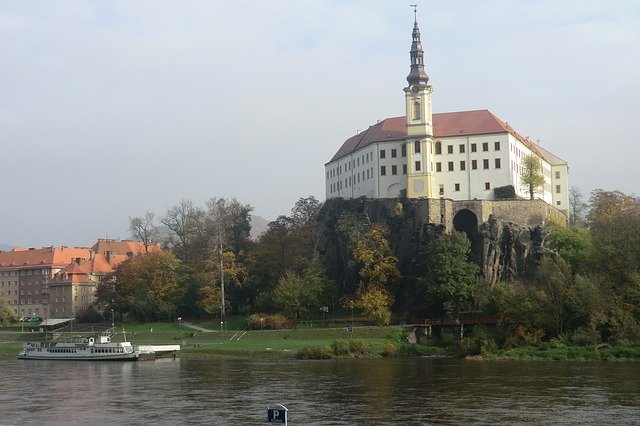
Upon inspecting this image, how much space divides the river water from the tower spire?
42140 millimetres

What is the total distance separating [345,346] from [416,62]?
4016cm

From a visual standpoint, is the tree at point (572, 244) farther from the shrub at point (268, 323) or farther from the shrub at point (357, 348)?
the shrub at point (268, 323)

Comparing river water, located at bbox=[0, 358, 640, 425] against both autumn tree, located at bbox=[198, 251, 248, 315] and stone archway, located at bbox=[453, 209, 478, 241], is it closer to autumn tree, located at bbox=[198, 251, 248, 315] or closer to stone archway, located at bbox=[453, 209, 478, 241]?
autumn tree, located at bbox=[198, 251, 248, 315]

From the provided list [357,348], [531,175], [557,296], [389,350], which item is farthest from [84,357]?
[531,175]

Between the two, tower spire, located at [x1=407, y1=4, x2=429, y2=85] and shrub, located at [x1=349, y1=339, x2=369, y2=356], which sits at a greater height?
tower spire, located at [x1=407, y1=4, x2=429, y2=85]

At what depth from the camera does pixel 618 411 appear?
42.7 metres

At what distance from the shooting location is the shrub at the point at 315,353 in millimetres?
79875

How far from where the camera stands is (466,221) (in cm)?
10594

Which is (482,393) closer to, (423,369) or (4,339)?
(423,369)

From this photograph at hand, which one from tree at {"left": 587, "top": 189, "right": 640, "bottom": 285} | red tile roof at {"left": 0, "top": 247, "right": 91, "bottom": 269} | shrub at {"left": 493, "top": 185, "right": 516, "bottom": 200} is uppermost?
shrub at {"left": 493, "top": 185, "right": 516, "bottom": 200}

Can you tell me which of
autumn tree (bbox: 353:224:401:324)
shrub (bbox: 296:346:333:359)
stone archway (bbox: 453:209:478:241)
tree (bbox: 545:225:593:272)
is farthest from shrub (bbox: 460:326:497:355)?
stone archway (bbox: 453:209:478:241)

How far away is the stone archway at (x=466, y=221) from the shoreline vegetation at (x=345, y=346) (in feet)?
58.1

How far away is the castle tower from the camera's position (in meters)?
106

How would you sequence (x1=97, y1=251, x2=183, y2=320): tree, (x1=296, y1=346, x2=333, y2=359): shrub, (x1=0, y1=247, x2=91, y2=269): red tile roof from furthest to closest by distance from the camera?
(x1=0, y1=247, x2=91, y2=269): red tile roof
(x1=97, y1=251, x2=183, y2=320): tree
(x1=296, y1=346, x2=333, y2=359): shrub
